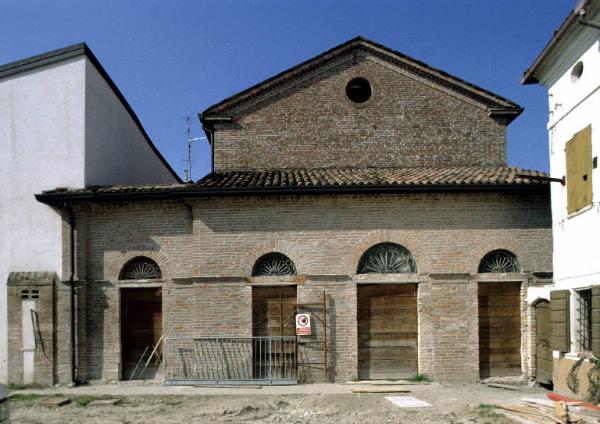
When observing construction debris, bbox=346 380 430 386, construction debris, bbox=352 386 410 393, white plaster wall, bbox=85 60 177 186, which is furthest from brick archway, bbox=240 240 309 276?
white plaster wall, bbox=85 60 177 186

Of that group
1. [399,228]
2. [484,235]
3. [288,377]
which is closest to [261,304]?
[288,377]

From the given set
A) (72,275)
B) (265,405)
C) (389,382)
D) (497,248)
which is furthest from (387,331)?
(72,275)

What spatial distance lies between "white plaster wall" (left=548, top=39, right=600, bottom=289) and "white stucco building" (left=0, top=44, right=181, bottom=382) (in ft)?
34.1

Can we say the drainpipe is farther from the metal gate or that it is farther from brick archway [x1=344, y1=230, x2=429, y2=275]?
brick archway [x1=344, y1=230, x2=429, y2=275]

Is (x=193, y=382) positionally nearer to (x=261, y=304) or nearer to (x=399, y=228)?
(x=261, y=304)

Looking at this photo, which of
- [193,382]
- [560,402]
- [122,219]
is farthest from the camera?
[122,219]

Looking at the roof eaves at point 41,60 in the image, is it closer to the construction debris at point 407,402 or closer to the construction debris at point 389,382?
the construction debris at point 389,382

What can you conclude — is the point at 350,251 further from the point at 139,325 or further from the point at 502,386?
the point at 139,325

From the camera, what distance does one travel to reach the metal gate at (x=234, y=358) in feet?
49.5

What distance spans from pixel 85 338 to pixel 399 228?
24.7 ft

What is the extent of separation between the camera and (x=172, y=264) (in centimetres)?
1563

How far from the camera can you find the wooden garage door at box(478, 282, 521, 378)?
597 inches

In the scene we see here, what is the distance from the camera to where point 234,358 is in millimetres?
15102

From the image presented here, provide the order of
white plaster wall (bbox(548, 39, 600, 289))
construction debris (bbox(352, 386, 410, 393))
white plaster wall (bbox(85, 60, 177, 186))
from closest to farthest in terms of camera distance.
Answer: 1. white plaster wall (bbox(548, 39, 600, 289))
2. construction debris (bbox(352, 386, 410, 393))
3. white plaster wall (bbox(85, 60, 177, 186))
